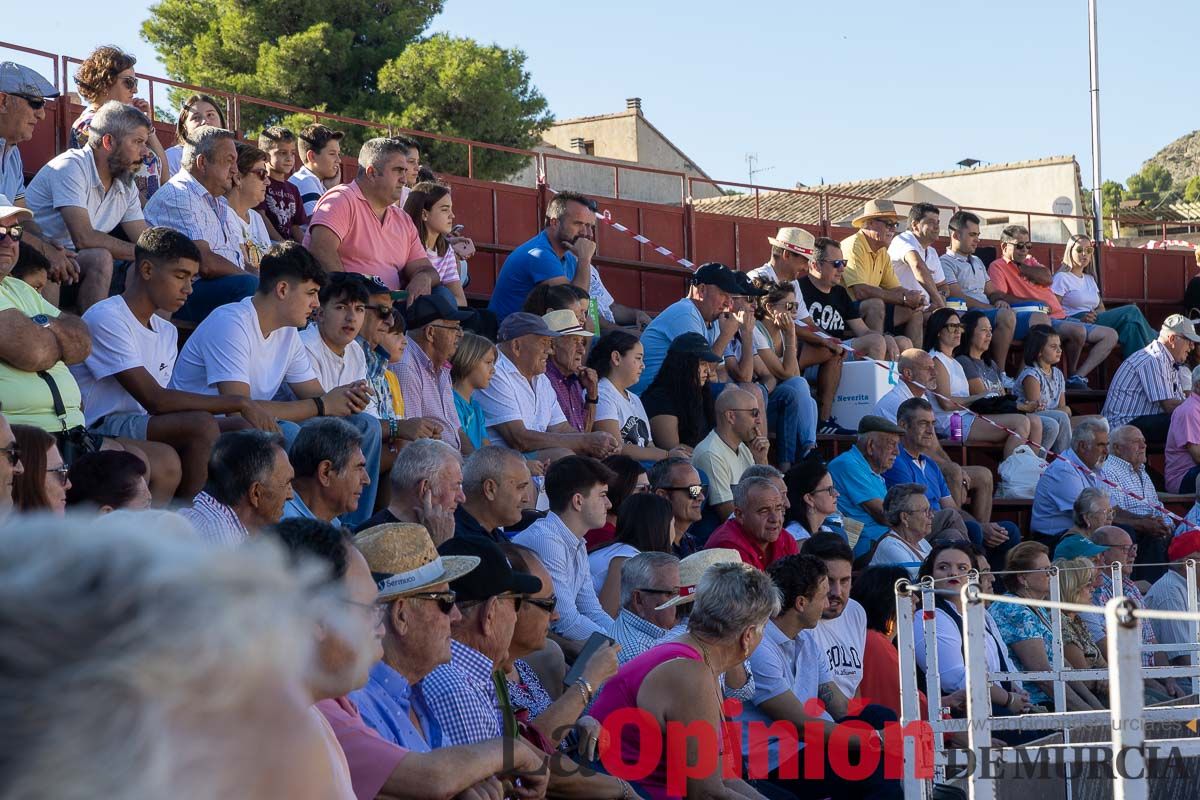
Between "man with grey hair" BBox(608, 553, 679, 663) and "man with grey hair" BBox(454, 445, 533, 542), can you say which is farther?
"man with grey hair" BBox(454, 445, 533, 542)

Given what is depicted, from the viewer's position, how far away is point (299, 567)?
1.12m

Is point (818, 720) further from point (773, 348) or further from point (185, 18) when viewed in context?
point (185, 18)

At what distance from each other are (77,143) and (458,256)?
10.4ft

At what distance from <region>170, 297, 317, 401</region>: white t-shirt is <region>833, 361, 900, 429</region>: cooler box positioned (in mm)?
5939

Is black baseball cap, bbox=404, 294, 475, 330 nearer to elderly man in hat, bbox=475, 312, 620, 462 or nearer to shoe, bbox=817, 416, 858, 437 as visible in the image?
elderly man in hat, bbox=475, 312, 620, 462

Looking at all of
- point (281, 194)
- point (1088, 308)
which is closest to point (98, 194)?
point (281, 194)

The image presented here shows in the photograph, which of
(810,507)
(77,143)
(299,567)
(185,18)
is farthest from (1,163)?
(185,18)

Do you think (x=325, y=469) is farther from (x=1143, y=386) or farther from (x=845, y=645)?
(x=1143, y=386)

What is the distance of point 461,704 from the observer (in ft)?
12.9

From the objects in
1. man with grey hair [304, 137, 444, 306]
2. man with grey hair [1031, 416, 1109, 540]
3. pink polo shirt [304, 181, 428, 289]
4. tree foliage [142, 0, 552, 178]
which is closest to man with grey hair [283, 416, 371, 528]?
man with grey hair [304, 137, 444, 306]

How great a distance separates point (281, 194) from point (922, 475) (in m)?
4.75

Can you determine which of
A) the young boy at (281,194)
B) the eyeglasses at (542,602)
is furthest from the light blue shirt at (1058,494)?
the eyeglasses at (542,602)

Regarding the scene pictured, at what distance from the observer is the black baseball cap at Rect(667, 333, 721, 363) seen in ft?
30.6

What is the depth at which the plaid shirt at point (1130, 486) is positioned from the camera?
1166 centimetres
